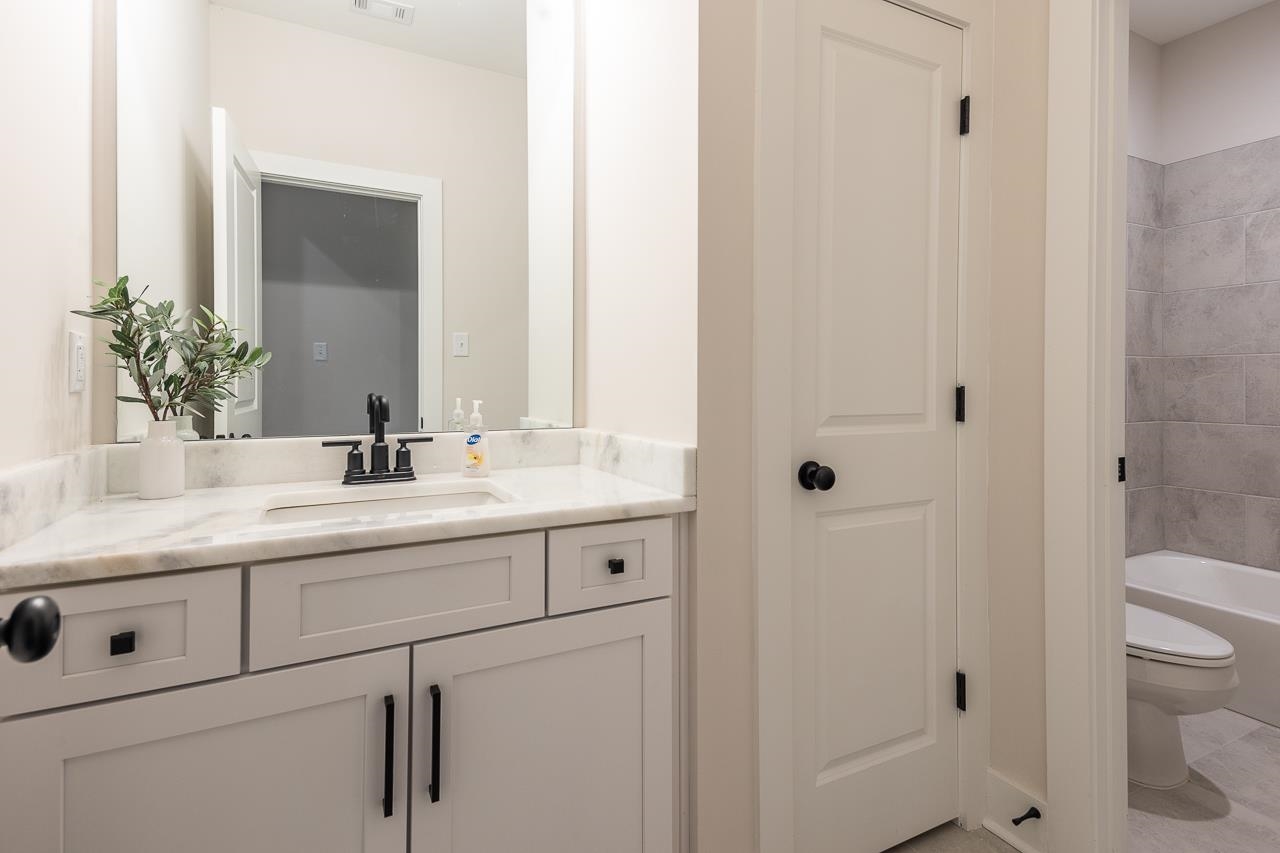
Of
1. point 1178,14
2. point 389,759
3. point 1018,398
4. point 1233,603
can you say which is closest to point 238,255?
point 389,759

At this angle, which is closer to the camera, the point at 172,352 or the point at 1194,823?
the point at 172,352

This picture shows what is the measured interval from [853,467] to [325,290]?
4.26 feet

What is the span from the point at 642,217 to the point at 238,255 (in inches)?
35.9

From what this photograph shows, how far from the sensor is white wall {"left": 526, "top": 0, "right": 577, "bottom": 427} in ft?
5.78

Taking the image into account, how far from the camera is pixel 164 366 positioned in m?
1.27

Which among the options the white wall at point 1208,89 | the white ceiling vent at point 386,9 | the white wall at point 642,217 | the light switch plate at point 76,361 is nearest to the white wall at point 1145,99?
the white wall at point 1208,89

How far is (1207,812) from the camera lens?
173 cm

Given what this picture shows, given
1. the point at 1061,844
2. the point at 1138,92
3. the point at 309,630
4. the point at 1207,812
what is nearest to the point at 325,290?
the point at 309,630

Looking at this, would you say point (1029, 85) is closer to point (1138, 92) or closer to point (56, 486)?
point (1138, 92)

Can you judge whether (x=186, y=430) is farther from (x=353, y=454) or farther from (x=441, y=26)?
(x=441, y=26)

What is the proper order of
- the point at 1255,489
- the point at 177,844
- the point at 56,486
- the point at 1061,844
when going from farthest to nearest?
1. the point at 1255,489
2. the point at 1061,844
3. the point at 56,486
4. the point at 177,844

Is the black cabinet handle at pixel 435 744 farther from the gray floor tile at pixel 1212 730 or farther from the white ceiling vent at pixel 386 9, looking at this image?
the gray floor tile at pixel 1212 730

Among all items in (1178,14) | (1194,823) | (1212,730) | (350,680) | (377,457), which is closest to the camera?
(350,680)

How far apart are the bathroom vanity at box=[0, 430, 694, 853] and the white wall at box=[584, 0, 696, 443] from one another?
0.28 meters
